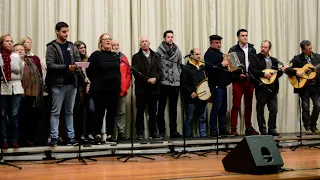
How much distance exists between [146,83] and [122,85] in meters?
0.47

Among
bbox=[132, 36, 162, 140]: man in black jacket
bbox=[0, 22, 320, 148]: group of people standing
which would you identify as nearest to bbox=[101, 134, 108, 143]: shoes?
bbox=[0, 22, 320, 148]: group of people standing

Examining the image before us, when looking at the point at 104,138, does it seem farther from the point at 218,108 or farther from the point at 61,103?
the point at 218,108

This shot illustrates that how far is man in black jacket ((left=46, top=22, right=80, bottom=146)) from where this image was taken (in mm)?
6562

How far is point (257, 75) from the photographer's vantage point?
7.96 metres

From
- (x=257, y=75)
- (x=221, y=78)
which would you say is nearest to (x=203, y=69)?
(x=221, y=78)

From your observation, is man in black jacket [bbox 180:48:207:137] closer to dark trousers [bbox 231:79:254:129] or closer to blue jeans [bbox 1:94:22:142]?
dark trousers [bbox 231:79:254:129]

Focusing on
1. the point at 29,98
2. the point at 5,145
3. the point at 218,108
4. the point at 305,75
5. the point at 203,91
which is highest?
the point at 305,75

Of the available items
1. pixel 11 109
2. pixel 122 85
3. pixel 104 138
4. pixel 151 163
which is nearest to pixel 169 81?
pixel 122 85

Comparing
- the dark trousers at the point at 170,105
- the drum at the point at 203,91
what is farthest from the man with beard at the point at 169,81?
the drum at the point at 203,91

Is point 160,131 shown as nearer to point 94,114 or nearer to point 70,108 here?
point 94,114

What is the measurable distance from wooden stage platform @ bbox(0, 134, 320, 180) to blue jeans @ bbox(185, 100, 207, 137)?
2.74 ft

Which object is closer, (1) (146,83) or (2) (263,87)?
(1) (146,83)

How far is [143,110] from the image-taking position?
788 centimetres

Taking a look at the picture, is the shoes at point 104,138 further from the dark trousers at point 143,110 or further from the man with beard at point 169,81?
the man with beard at point 169,81
